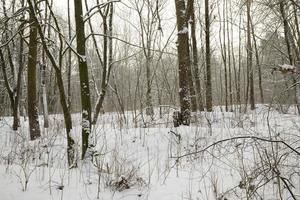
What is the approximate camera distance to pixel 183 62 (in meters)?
7.50

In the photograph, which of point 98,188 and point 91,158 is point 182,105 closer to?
point 91,158

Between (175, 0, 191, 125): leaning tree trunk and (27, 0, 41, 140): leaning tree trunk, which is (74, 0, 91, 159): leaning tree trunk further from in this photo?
(27, 0, 41, 140): leaning tree trunk

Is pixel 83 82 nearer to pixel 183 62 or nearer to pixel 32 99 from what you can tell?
pixel 183 62

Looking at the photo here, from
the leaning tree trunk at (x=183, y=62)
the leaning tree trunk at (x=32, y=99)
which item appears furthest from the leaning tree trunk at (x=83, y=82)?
the leaning tree trunk at (x=32, y=99)

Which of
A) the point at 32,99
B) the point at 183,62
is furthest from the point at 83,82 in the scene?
the point at 32,99

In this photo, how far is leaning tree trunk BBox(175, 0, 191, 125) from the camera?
7273 millimetres

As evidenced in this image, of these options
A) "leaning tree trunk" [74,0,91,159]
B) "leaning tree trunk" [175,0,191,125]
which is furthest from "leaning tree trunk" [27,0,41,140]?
"leaning tree trunk" [74,0,91,159]

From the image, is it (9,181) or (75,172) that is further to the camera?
(75,172)

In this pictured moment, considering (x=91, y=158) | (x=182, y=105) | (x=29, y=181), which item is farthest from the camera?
(x=182, y=105)

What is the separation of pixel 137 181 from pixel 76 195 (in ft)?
2.55

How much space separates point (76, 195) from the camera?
363cm

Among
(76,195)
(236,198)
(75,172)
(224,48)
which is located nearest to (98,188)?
(76,195)

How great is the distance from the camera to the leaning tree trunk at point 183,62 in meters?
7.27

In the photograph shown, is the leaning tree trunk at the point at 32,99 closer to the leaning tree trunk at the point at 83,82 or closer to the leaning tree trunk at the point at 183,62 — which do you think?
the leaning tree trunk at the point at 183,62
